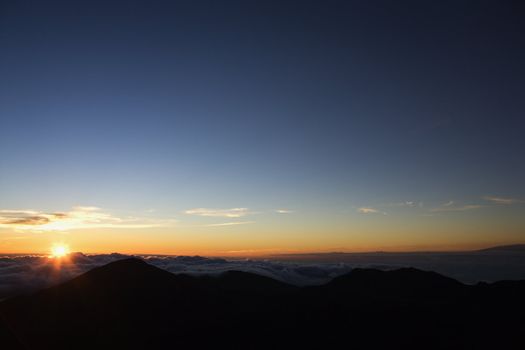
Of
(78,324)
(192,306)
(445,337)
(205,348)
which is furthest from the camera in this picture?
(192,306)

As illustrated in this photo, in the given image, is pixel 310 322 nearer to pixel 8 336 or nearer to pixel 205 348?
pixel 205 348

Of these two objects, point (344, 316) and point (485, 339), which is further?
point (344, 316)

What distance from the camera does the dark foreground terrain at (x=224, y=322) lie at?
141625 millimetres

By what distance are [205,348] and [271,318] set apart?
37.5m

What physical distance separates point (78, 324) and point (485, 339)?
145 meters

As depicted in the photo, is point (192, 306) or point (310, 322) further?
point (192, 306)

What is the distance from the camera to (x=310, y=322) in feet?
531

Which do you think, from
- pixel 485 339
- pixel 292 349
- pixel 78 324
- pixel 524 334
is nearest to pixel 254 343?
pixel 292 349

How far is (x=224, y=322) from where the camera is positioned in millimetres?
159625

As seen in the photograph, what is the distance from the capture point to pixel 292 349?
458 ft

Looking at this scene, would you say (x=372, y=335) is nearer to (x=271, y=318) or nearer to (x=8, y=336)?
(x=271, y=318)

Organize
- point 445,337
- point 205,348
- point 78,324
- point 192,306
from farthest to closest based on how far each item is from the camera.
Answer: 1. point 192,306
2. point 78,324
3. point 445,337
4. point 205,348

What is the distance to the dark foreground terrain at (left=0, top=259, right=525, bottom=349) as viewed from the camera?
14162 centimetres

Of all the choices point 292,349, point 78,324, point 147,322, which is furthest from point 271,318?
point 78,324
